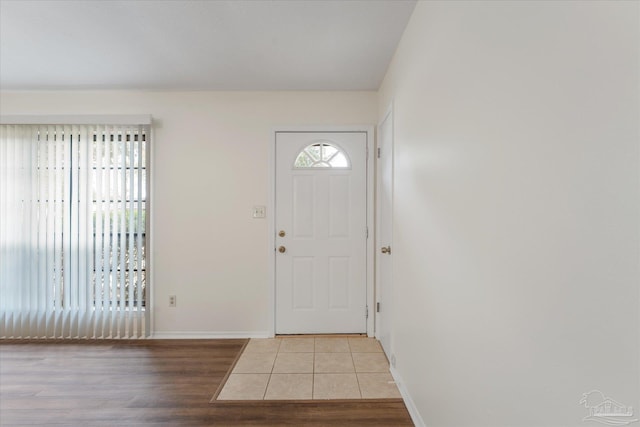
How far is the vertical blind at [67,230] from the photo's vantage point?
9.82 ft

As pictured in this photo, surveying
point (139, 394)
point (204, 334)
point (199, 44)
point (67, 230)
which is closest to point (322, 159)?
point (199, 44)

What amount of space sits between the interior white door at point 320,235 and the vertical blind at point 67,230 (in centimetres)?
134

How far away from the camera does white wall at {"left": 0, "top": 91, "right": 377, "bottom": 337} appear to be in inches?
121

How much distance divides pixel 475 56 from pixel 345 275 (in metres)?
2.29

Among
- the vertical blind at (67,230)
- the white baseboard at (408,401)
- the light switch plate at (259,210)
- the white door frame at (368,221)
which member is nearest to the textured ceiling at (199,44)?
the white door frame at (368,221)

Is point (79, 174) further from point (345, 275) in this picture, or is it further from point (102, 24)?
point (345, 275)

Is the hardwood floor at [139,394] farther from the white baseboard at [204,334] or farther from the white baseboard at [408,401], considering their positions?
the white baseboard at [204,334]

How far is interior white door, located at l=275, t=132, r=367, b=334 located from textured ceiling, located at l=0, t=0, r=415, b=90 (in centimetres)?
67

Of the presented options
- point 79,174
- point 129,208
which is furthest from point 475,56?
point 79,174

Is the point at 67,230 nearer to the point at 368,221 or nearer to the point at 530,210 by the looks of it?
the point at 368,221

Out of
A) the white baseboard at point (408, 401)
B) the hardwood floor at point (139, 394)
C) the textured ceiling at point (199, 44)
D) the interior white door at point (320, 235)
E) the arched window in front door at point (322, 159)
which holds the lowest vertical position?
the hardwood floor at point (139, 394)

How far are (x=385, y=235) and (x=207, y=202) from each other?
172 centimetres

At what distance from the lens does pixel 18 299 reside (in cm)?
301

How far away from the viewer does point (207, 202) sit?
3.08m
